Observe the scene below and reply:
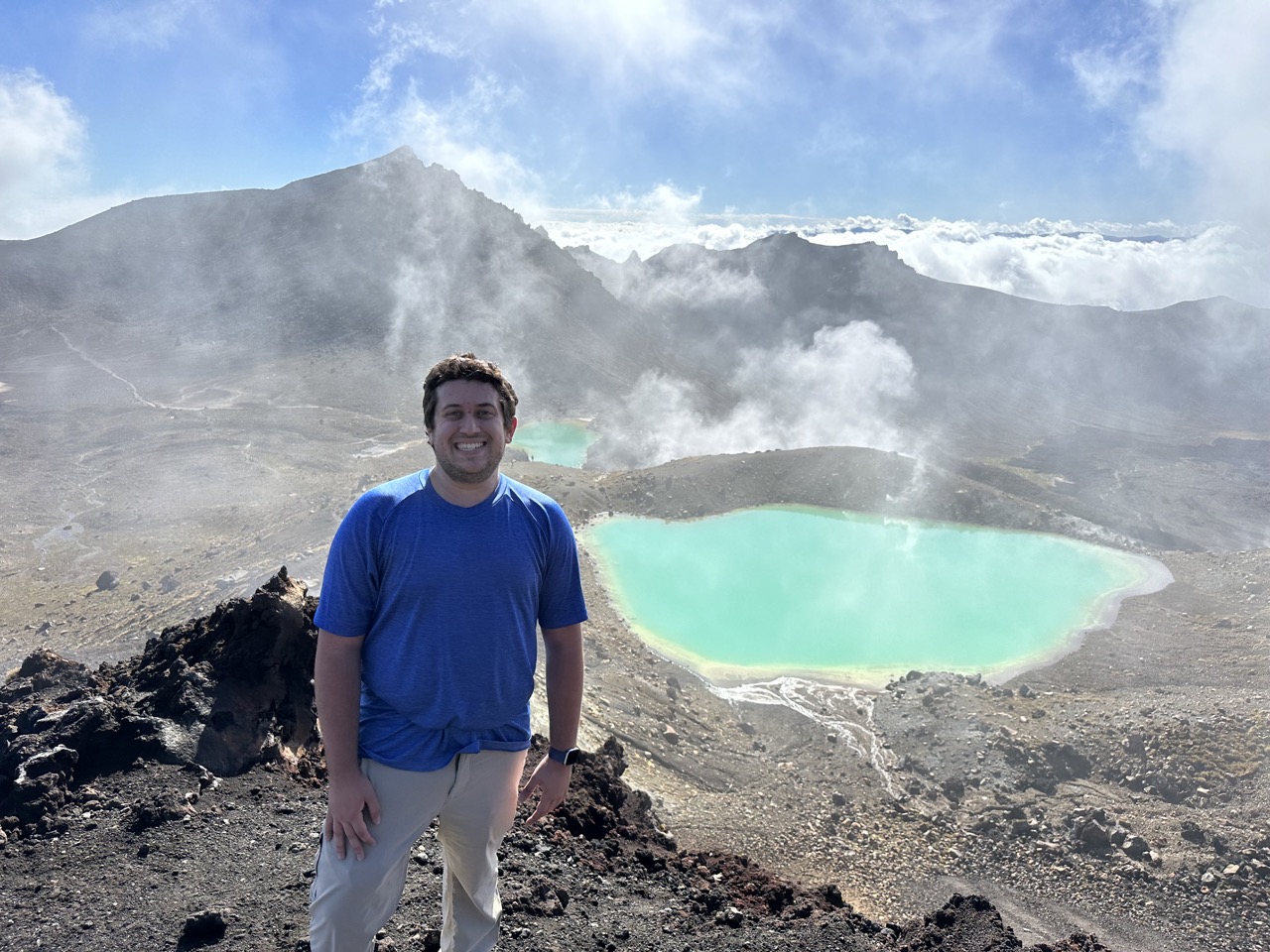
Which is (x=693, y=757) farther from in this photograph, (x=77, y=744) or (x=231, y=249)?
(x=231, y=249)

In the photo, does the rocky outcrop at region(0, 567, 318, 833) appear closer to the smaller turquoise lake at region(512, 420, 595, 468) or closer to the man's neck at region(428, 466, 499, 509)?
the man's neck at region(428, 466, 499, 509)

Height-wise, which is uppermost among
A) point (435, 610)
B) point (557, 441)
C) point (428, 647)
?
point (435, 610)

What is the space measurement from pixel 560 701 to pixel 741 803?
1184cm

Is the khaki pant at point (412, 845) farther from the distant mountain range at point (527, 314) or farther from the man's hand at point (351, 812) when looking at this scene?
the distant mountain range at point (527, 314)

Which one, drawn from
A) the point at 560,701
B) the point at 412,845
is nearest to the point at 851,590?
the point at 560,701

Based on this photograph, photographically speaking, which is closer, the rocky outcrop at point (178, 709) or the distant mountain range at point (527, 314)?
the rocky outcrop at point (178, 709)

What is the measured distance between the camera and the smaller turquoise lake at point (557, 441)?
48.8 m

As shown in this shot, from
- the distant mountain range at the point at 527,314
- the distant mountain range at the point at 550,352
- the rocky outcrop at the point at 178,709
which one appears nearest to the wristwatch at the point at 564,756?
the rocky outcrop at the point at 178,709

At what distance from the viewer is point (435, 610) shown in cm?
310

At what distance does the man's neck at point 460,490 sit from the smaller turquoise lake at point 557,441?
143 ft

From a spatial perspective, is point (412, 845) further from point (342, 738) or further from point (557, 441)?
point (557, 441)

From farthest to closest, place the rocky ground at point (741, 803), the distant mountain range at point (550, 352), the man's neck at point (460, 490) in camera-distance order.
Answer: the distant mountain range at point (550, 352), the rocky ground at point (741, 803), the man's neck at point (460, 490)

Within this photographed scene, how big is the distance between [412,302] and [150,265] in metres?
25.0

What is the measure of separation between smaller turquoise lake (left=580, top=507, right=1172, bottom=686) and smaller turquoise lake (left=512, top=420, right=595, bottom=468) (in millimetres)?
17328
